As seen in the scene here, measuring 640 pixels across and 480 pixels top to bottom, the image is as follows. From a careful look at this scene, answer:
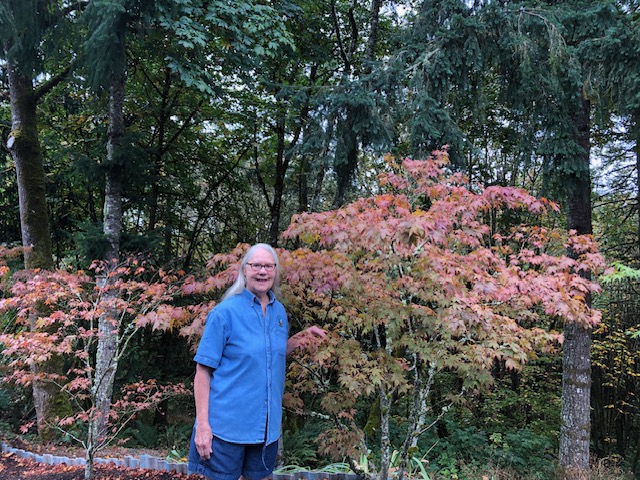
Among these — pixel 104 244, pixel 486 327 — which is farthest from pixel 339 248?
pixel 104 244

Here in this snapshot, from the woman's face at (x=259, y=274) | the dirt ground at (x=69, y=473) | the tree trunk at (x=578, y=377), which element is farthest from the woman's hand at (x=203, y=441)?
the tree trunk at (x=578, y=377)

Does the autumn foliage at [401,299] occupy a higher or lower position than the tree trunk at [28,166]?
lower

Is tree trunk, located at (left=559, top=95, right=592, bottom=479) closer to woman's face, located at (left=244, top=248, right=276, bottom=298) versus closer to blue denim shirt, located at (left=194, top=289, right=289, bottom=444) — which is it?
woman's face, located at (left=244, top=248, right=276, bottom=298)

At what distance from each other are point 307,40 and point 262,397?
25.2 ft

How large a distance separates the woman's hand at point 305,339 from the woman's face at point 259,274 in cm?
51

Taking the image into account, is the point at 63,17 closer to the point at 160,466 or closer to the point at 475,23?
the point at 475,23

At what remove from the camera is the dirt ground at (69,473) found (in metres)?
3.44

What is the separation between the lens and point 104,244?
540cm

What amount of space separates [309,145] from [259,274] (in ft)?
10.9

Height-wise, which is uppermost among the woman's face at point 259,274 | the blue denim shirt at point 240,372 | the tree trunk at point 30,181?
the tree trunk at point 30,181

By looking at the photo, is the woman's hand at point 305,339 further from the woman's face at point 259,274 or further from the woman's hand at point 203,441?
the woman's hand at point 203,441

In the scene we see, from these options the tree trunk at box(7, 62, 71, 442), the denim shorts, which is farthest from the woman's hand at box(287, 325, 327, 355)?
the tree trunk at box(7, 62, 71, 442)

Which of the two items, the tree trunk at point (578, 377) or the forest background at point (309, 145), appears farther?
the tree trunk at point (578, 377)

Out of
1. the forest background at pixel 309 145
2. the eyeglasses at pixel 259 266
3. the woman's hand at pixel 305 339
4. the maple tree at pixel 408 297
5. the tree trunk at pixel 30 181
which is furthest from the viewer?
the tree trunk at pixel 30 181
